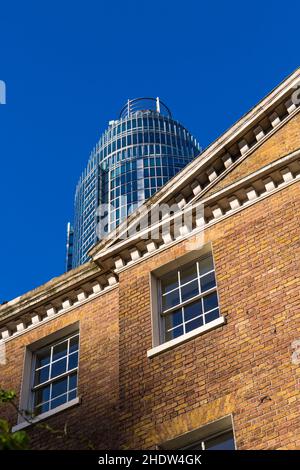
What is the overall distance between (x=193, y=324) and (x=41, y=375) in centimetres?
421

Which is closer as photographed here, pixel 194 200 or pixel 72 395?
pixel 72 395

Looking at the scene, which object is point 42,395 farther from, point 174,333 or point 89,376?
point 174,333

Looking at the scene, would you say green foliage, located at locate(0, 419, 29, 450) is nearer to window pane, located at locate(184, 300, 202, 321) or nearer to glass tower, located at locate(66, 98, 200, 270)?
window pane, located at locate(184, 300, 202, 321)

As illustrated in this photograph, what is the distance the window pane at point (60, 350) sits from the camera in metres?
19.2

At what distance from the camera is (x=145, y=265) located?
18.2 metres

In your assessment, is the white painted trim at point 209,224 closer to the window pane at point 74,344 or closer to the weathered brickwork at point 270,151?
the weathered brickwork at point 270,151

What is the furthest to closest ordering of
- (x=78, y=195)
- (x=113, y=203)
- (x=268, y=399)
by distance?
(x=78, y=195) < (x=113, y=203) < (x=268, y=399)

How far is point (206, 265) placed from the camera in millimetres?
17578

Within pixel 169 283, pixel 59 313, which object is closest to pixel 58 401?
pixel 59 313

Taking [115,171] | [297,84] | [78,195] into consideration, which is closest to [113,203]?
[115,171]

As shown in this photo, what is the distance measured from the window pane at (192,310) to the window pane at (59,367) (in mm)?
Answer: 3281
